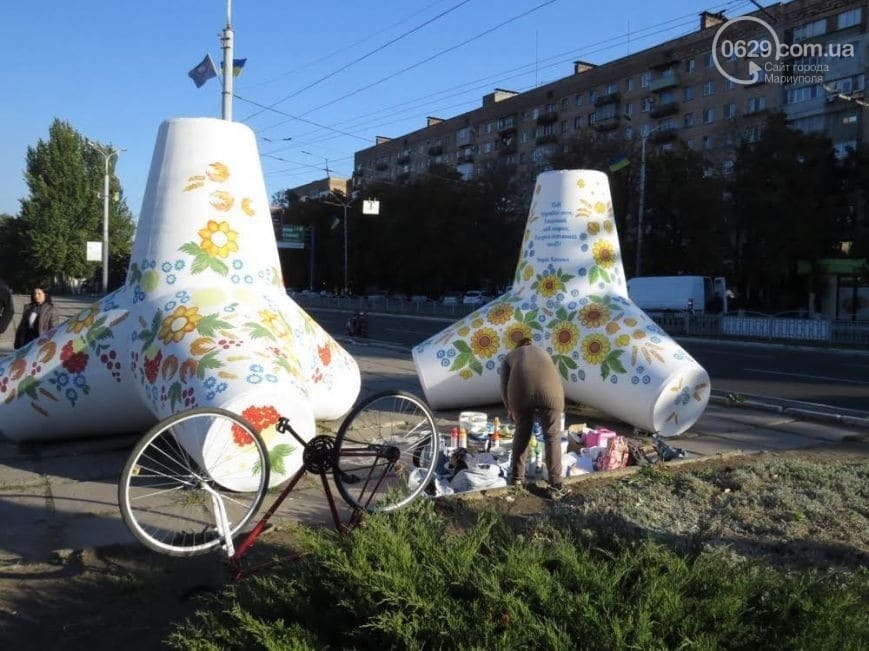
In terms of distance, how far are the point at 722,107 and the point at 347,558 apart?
2481 inches

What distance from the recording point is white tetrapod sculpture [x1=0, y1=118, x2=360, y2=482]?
7.66 meters

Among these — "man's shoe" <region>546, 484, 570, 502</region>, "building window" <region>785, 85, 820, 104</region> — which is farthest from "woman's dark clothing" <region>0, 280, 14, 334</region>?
"building window" <region>785, 85, 820, 104</region>

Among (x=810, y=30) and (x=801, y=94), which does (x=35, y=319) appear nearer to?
(x=810, y=30)

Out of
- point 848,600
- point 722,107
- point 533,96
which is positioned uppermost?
point 533,96

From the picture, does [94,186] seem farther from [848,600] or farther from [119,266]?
[848,600]

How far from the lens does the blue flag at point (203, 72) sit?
1956 centimetres

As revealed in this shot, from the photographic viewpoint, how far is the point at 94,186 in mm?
60344

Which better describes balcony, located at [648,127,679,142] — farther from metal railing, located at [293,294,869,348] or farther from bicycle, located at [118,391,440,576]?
bicycle, located at [118,391,440,576]

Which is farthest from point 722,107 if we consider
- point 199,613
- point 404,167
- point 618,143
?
point 199,613

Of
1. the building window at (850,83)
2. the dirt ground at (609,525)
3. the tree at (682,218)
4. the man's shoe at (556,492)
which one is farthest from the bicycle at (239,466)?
the building window at (850,83)

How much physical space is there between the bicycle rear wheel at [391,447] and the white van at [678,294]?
32.0 metres

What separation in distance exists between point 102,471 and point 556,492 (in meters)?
4.41

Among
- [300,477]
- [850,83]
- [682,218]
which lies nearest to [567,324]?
[300,477]

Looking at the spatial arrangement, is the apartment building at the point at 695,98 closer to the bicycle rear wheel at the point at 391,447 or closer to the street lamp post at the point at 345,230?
the street lamp post at the point at 345,230
